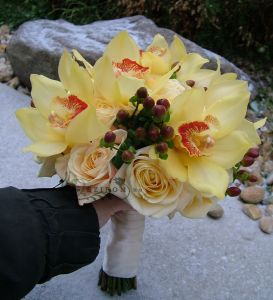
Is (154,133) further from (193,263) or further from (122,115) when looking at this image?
(193,263)

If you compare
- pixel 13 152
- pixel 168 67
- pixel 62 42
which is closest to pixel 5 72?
pixel 62 42

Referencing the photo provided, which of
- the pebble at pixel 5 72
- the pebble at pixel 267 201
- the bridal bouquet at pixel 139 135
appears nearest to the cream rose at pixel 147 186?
the bridal bouquet at pixel 139 135

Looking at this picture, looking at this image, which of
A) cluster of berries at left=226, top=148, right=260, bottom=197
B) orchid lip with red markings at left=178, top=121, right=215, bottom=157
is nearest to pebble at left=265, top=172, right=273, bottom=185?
cluster of berries at left=226, top=148, right=260, bottom=197

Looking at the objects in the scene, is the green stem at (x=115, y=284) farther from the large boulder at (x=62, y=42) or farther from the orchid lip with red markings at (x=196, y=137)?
the large boulder at (x=62, y=42)

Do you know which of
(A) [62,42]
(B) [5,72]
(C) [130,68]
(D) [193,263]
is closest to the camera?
(C) [130,68]

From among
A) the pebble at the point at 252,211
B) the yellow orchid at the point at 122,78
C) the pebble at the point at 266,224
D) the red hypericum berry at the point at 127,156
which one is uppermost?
the yellow orchid at the point at 122,78

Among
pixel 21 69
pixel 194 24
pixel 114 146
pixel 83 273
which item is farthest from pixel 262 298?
pixel 194 24

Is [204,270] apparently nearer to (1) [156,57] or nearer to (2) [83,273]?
(2) [83,273]
